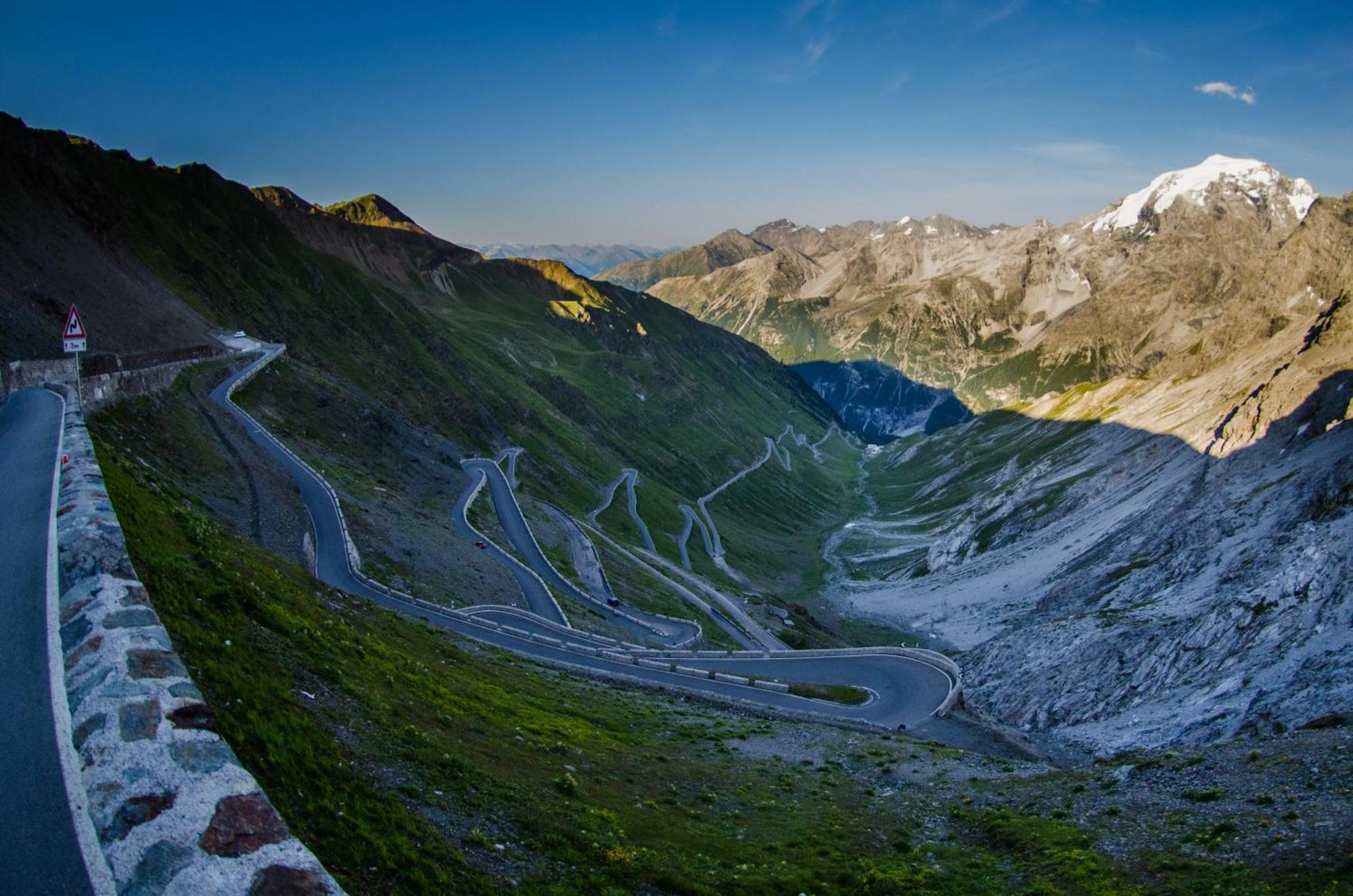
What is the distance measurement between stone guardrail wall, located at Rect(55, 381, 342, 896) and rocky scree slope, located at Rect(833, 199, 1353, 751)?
158ft

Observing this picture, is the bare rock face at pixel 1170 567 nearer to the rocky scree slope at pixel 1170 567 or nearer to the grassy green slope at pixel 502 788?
the rocky scree slope at pixel 1170 567

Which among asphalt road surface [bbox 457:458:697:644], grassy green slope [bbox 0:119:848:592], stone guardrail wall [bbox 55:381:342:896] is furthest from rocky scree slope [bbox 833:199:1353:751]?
grassy green slope [bbox 0:119:848:592]

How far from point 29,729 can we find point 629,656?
45036 mm

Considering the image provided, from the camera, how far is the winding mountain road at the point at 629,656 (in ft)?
165

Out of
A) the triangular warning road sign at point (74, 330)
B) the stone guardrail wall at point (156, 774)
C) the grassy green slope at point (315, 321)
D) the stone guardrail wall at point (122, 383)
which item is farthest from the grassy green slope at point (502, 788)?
the grassy green slope at point (315, 321)

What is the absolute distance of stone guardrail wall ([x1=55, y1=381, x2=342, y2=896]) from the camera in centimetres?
1016

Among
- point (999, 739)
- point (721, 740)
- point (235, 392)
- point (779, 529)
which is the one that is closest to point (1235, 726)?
point (999, 739)

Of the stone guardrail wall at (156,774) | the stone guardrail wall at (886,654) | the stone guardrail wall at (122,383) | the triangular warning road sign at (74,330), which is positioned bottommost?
the stone guardrail wall at (886,654)

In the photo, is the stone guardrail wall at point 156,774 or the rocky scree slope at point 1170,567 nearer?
the stone guardrail wall at point 156,774

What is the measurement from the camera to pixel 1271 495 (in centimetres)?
7731

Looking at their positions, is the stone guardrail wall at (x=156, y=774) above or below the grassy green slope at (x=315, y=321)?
below

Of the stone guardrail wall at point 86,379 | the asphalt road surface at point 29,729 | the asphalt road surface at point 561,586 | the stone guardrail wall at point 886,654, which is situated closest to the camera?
the asphalt road surface at point 29,729

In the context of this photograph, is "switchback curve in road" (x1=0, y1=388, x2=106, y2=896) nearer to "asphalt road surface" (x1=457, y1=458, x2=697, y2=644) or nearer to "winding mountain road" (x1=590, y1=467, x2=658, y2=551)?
"asphalt road surface" (x1=457, y1=458, x2=697, y2=644)

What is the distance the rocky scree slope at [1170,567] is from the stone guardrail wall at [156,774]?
1900 inches
